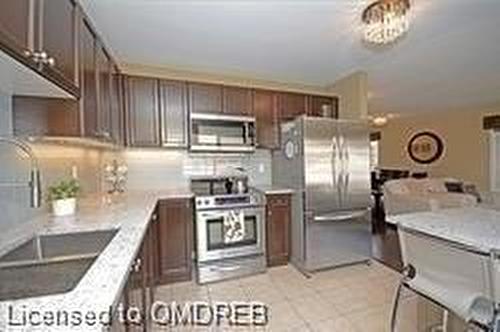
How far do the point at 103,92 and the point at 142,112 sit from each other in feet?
3.36

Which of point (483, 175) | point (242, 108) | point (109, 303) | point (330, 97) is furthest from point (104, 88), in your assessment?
point (483, 175)

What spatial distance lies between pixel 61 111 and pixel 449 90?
19.7ft

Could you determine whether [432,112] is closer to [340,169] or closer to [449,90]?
[449,90]

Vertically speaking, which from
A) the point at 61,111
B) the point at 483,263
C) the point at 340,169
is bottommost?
the point at 483,263

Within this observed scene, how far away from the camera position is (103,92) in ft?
7.86

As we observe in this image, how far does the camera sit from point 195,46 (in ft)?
10.0

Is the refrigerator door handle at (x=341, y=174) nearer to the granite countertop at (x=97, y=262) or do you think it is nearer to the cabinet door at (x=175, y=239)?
the cabinet door at (x=175, y=239)

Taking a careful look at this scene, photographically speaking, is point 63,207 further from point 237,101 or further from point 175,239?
point 237,101

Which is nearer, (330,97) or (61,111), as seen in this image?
(61,111)

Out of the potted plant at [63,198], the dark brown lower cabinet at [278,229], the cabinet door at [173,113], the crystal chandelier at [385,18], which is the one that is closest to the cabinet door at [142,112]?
the cabinet door at [173,113]

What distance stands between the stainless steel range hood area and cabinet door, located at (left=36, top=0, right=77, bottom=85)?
1.93 m

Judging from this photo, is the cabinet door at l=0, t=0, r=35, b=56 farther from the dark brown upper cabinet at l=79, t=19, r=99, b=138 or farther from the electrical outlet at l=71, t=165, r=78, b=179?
the electrical outlet at l=71, t=165, r=78, b=179

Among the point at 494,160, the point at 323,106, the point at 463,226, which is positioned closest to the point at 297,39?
the point at 323,106

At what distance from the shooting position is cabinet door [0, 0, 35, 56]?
927 mm
